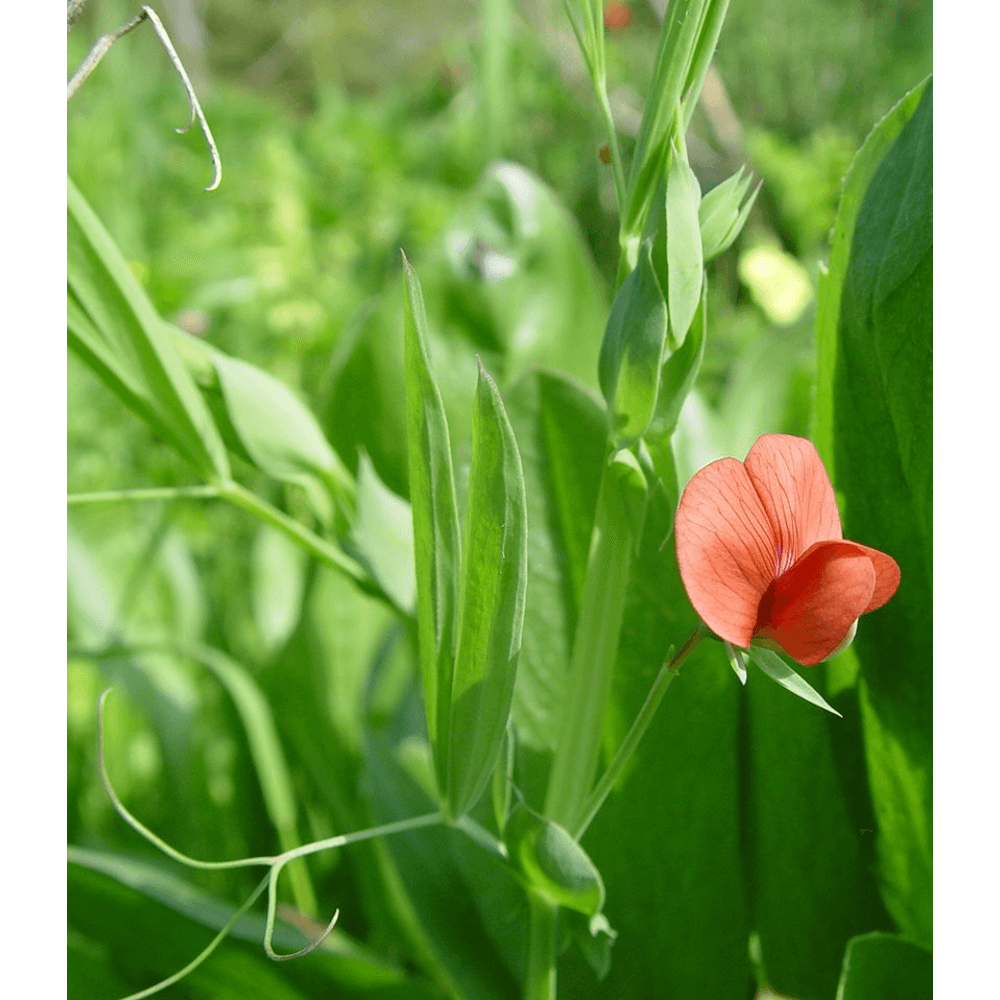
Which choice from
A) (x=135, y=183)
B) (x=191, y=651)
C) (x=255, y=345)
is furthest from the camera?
(x=135, y=183)

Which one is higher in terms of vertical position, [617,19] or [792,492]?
[617,19]


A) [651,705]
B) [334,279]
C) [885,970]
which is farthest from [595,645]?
[334,279]

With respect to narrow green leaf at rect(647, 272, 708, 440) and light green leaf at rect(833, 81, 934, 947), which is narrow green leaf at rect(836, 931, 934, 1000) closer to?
light green leaf at rect(833, 81, 934, 947)

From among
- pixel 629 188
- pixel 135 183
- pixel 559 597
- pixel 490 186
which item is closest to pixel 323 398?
pixel 490 186

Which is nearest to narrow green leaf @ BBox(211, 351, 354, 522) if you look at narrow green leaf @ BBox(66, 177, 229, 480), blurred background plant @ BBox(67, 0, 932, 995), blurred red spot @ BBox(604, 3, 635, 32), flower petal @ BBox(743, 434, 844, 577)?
narrow green leaf @ BBox(66, 177, 229, 480)

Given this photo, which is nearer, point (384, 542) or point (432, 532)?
point (432, 532)

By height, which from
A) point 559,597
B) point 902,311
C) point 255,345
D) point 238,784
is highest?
point 255,345

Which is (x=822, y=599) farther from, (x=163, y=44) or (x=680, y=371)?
(x=163, y=44)

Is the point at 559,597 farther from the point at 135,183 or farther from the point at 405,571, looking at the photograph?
the point at 135,183

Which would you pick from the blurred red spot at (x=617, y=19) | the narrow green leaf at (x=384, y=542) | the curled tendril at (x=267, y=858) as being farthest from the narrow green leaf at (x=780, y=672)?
the blurred red spot at (x=617, y=19)
